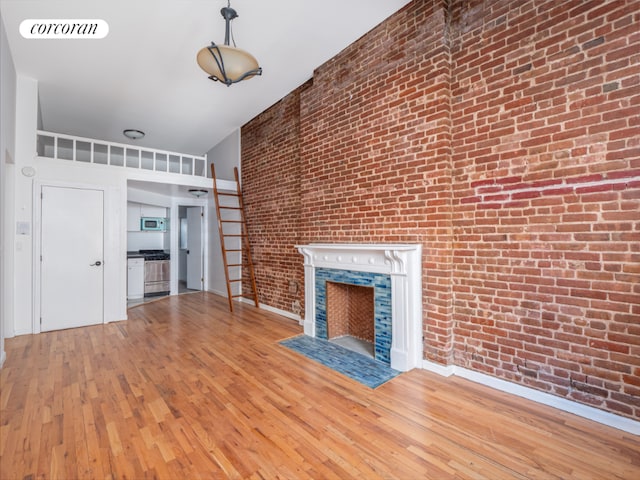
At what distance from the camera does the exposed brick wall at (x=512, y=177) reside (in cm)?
205

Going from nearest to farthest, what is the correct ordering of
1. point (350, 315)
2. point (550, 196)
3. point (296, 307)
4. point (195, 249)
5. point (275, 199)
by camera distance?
point (550, 196) < point (350, 315) < point (296, 307) < point (275, 199) < point (195, 249)

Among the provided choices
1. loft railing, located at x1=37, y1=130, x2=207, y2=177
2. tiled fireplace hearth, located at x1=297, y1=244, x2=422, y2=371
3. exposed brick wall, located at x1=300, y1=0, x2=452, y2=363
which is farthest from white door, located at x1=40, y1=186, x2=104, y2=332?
tiled fireplace hearth, located at x1=297, y1=244, x2=422, y2=371

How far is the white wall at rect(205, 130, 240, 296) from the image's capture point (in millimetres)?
6563

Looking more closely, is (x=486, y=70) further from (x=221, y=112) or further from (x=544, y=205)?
(x=221, y=112)

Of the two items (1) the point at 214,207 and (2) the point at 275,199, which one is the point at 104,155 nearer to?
(1) the point at 214,207

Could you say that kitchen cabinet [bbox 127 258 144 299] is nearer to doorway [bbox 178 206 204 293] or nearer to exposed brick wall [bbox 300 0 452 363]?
doorway [bbox 178 206 204 293]

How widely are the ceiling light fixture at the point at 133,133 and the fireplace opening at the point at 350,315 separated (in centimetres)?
516

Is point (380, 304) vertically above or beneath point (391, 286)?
beneath

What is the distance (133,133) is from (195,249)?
2.83 metres

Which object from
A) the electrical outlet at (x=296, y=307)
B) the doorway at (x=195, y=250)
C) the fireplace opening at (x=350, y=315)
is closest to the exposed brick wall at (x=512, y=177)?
the fireplace opening at (x=350, y=315)

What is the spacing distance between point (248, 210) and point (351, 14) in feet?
12.3

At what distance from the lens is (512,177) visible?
2.49 m

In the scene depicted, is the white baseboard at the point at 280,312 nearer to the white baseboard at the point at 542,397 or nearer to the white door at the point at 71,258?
the white baseboard at the point at 542,397

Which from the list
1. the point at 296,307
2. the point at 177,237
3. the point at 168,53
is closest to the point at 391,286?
the point at 296,307
